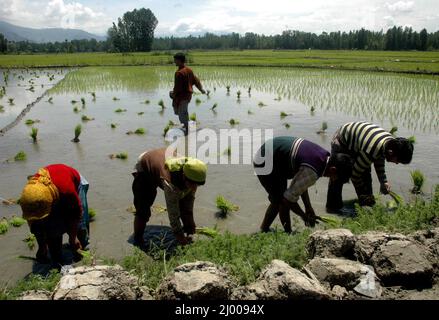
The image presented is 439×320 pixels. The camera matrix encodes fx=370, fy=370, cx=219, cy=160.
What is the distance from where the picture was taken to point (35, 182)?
2.97m

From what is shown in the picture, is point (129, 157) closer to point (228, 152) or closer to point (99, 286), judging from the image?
point (228, 152)

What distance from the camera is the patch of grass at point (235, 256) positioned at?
2643 mm

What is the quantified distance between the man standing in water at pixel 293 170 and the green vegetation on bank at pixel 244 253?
0.41 m

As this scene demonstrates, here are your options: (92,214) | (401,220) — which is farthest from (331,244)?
(92,214)

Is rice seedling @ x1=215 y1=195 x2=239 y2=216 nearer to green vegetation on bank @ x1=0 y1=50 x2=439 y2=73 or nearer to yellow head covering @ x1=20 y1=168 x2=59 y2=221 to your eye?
yellow head covering @ x1=20 y1=168 x2=59 y2=221

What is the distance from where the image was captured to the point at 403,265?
2.56m

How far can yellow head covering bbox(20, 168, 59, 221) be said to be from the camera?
2885mm

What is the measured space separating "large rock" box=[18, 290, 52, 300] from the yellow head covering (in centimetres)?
74

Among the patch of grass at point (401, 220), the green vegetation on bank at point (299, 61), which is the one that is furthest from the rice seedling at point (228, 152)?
the green vegetation on bank at point (299, 61)

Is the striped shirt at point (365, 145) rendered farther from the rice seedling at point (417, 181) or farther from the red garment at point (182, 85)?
the red garment at point (182, 85)

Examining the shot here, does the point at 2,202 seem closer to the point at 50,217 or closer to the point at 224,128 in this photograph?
the point at 50,217

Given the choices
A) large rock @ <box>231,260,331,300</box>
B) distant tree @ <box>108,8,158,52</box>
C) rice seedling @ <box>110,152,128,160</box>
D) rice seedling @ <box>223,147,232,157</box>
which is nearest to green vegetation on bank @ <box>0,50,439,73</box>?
rice seedling @ <box>223,147,232,157</box>

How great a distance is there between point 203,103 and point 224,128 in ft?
12.2

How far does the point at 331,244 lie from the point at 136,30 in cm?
7353
